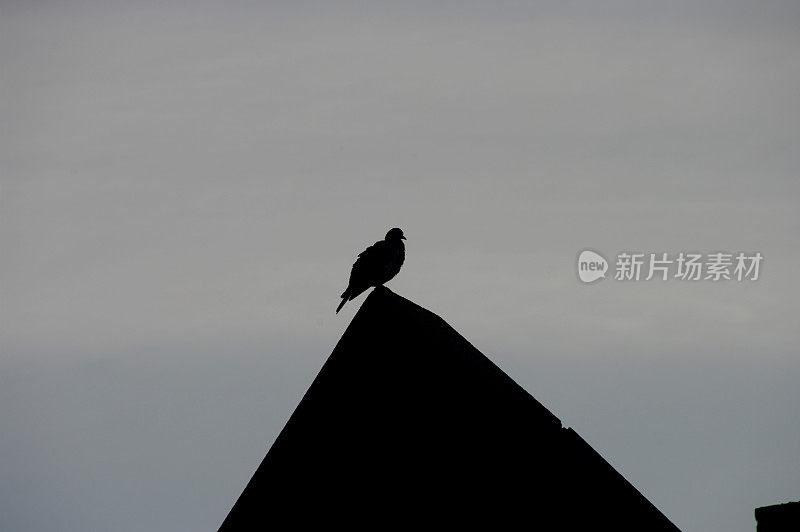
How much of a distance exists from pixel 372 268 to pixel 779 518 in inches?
215

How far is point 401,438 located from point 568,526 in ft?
5.03

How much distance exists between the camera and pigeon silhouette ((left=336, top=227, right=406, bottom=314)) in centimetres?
1302

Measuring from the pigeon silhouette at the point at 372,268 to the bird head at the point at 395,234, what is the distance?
1.38ft

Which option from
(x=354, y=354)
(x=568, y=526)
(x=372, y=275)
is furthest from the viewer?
(x=372, y=275)

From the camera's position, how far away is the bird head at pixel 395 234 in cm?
1378

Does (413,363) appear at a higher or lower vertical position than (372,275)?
lower

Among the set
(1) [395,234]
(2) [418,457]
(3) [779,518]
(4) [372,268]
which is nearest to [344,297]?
(4) [372,268]

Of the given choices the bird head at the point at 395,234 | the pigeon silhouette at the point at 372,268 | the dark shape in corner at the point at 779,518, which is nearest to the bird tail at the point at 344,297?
the pigeon silhouette at the point at 372,268

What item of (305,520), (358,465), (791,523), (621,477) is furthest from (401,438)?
(791,523)

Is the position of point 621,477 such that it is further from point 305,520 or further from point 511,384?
point 305,520

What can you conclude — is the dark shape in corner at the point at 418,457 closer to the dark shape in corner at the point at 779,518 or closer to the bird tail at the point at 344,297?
the dark shape in corner at the point at 779,518

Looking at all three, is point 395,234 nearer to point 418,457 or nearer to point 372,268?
point 372,268

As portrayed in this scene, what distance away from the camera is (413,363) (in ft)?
32.3

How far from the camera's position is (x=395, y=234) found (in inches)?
545
